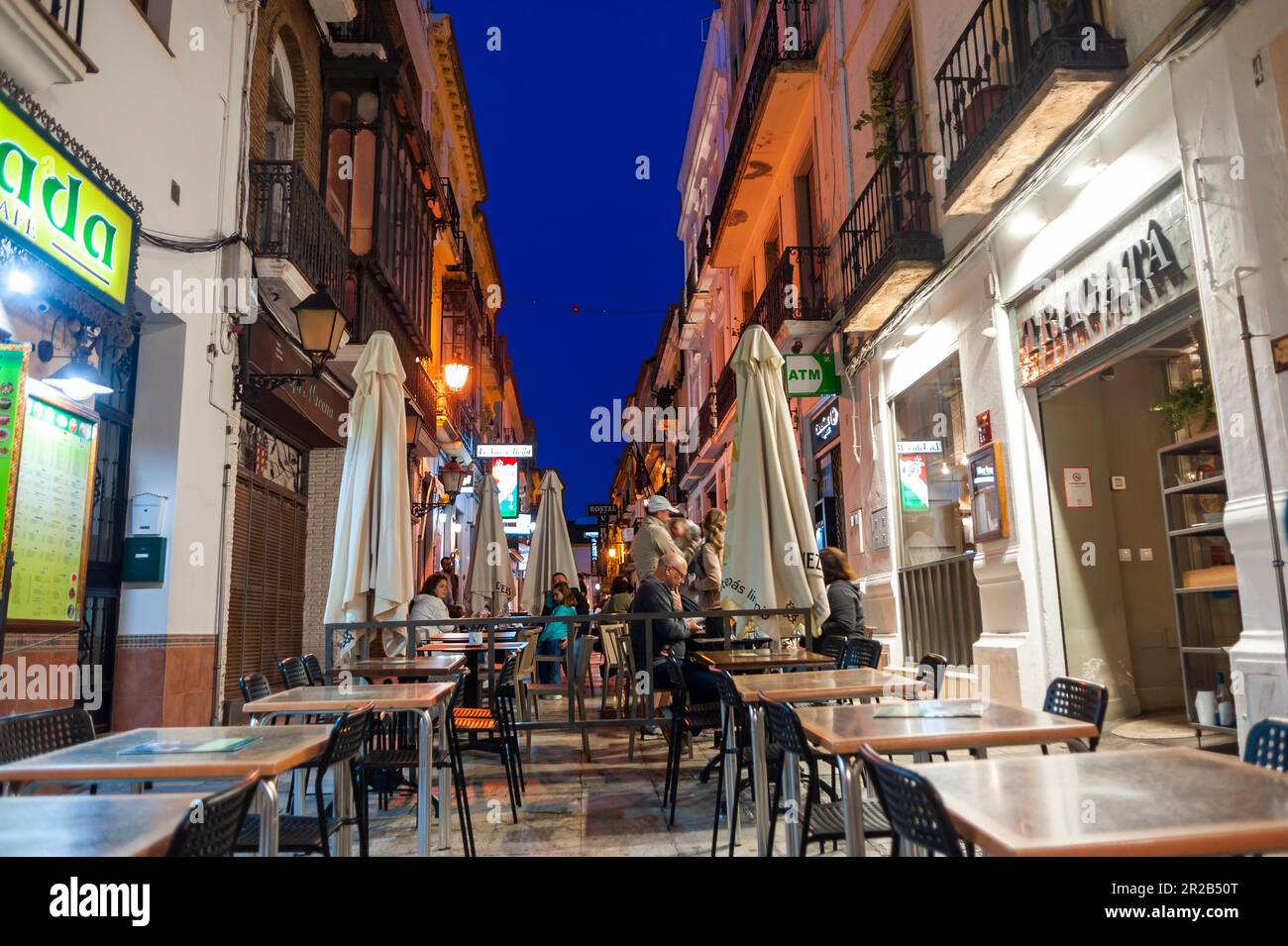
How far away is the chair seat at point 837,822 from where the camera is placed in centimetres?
335

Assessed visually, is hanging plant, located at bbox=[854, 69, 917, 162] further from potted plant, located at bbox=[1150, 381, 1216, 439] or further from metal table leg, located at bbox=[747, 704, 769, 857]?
metal table leg, located at bbox=[747, 704, 769, 857]

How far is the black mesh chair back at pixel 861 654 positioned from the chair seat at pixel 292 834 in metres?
3.56

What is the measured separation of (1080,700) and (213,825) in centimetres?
321

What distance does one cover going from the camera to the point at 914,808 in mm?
2150

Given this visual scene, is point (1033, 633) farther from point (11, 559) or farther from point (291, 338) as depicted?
point (291, 338)

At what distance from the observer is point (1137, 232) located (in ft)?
20.2

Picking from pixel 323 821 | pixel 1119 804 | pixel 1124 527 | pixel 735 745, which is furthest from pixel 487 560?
pixel 1119 804

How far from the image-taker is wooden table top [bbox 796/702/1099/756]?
298 centimetres

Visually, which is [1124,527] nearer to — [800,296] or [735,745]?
[735,745]

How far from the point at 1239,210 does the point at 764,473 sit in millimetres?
3502

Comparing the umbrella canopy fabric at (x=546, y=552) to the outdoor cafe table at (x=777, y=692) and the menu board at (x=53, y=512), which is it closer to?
the menu board at (x=53, y=512)

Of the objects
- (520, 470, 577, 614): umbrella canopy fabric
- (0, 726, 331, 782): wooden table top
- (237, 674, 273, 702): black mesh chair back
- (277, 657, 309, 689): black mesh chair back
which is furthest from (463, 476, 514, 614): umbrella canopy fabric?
(0, 726, 331, 782): wooden table top

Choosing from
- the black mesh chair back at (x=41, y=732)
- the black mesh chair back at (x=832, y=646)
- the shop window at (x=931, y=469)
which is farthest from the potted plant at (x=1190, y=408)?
the black mesh chair back at (x=41, y=732)

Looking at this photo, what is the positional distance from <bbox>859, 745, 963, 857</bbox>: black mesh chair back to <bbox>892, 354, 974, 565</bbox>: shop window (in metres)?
8.11
